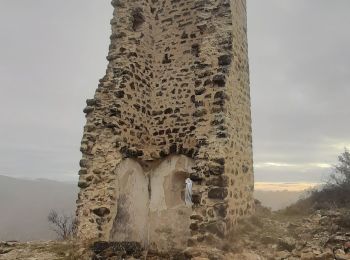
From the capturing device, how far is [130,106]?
28.6 feet

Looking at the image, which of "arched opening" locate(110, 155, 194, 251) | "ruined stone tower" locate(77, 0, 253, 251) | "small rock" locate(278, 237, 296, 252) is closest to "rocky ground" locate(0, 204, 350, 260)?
"small rock" locate(278, 237, 296, 252)

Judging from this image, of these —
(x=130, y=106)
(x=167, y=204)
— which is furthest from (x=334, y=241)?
(x=130, y=106)

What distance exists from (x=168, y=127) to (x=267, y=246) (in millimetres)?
3454

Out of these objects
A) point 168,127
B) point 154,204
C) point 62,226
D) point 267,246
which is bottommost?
point 62,226

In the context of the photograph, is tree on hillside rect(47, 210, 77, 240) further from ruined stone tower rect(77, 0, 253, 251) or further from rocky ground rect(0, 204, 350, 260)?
ruined stone tower rect(77, 0, 253, 251)

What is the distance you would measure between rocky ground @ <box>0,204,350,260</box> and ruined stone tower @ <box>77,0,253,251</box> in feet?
1.33

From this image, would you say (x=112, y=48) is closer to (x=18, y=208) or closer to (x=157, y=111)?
(x=157, y=111)

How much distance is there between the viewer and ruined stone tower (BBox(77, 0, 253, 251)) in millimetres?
7480

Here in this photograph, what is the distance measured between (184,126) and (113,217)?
253 centimetres

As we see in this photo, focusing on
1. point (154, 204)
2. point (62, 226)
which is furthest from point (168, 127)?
point (62, 226)

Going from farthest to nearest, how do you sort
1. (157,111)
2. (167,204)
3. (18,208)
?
(18,208) → (157,111) → (167,204)

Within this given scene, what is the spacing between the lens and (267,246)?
687 centimetres

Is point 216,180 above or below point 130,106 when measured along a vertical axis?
below

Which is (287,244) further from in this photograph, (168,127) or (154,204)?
(168,127)
